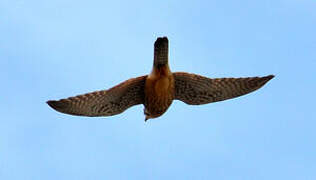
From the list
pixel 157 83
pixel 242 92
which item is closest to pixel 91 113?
pixel 157 83

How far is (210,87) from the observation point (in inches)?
886

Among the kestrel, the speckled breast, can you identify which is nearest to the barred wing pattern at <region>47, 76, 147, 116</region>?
the kestrel

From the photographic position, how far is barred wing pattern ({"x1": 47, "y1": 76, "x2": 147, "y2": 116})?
21.7m

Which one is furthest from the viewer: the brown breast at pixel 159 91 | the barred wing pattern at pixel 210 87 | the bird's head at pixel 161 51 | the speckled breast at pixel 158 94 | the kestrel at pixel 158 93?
the barred wing pattern at pixel 210 87

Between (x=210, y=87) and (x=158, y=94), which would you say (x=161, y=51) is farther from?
(x=210, y=87)

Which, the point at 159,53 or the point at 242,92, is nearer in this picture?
the point at 159,53

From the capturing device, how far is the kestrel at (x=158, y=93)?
21.5m

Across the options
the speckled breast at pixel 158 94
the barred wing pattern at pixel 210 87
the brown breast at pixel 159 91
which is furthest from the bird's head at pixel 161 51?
the barred wing pattern at pixel 210 87

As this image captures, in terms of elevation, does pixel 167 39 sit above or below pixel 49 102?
above

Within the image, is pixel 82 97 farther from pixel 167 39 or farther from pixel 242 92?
pixel 242 92

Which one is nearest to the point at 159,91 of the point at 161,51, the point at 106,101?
the point at 161,51

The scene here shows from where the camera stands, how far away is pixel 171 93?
22.0 metres

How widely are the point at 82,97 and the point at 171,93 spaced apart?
8.69ft

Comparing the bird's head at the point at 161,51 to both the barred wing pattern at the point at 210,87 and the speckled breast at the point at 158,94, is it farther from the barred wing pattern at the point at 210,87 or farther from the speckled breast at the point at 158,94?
the barred wing pattern at the point at 210,87
